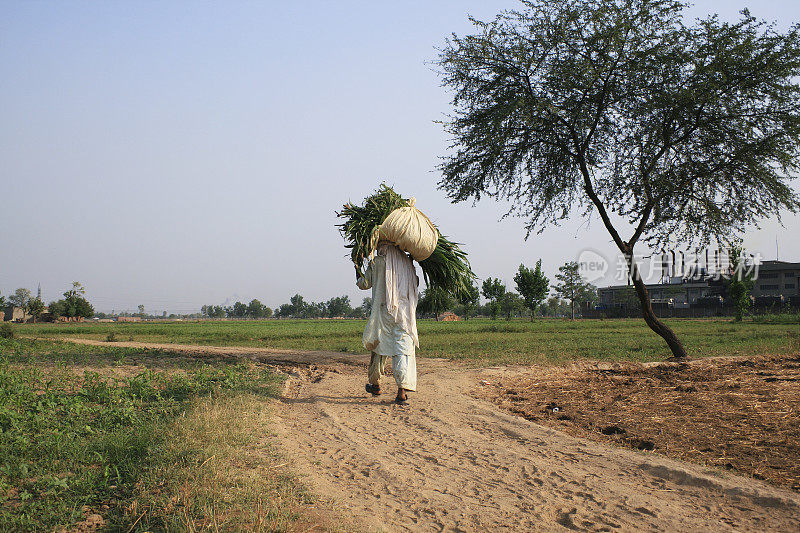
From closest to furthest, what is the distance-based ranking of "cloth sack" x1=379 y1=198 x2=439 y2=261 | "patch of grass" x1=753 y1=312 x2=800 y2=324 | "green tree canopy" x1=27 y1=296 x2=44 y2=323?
1. "cloth sack" x1=379 y1=198 x2=439 y2=261
2. "patch of grass" x1=753 y1=312 x2=800 y2=324
3. "green tree canopy" x1=27 y1=296 x2=44 y2=323

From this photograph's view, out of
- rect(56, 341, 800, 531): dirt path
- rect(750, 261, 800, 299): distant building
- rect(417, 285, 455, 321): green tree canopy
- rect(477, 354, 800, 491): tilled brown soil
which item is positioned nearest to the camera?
rect(56, 341, 800, 531): dirt path

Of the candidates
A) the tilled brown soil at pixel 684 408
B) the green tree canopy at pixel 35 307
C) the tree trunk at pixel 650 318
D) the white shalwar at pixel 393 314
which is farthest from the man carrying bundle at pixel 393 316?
the green tree canopy at pixel 35 307

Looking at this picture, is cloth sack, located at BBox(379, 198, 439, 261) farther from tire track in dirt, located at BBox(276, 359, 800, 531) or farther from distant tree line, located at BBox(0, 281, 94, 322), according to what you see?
distant tree line, located at BBox(0, 281, 94, 322)

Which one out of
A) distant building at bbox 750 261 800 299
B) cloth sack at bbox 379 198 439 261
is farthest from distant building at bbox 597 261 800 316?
cloth sack at bbox 379 198 439 261

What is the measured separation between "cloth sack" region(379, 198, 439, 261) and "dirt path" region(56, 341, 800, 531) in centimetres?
218

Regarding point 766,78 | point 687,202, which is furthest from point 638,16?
point 687,202

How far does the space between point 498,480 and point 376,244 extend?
393 centimetres

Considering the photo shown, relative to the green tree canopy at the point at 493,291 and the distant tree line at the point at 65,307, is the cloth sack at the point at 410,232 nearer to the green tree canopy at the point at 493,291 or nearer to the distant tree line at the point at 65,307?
the green tree canopy at the point at 493,291

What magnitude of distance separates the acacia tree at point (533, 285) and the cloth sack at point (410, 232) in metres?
48.0

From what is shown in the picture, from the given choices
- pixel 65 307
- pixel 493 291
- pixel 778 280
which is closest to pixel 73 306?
pixel 65 307

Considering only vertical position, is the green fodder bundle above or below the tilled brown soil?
above

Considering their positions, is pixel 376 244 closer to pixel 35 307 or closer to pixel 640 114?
pixel 640 114

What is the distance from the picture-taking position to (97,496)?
337 centimetres

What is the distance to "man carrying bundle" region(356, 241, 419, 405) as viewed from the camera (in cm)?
672
